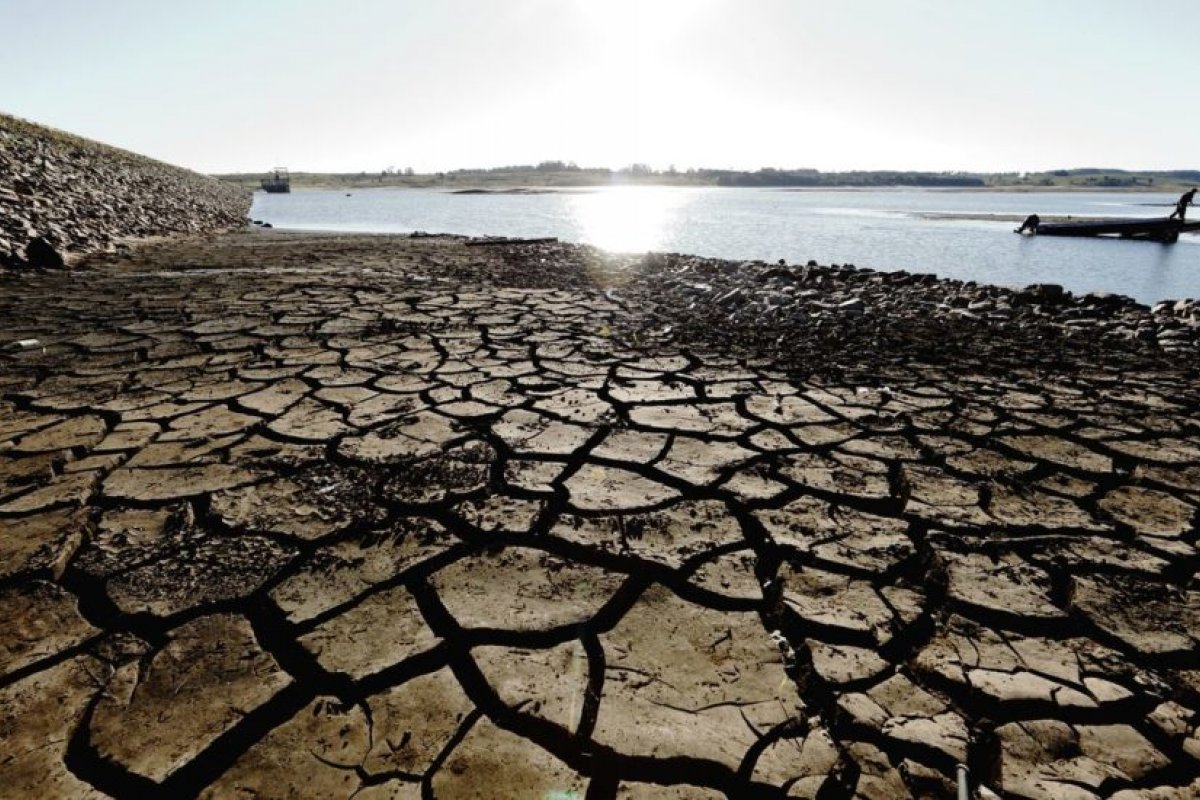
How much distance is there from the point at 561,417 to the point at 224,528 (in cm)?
124

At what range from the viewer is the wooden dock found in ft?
43.7

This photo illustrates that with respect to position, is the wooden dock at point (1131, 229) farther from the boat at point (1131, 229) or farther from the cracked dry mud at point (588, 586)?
the cracked dry mud at point (588, 586)

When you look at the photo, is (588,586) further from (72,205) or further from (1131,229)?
(1131,229)

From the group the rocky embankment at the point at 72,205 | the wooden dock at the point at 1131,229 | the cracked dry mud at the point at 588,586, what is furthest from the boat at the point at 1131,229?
the rocky embankment at the point at 72,205

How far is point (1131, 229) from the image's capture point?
526 inches

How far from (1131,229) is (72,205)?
19722 mm

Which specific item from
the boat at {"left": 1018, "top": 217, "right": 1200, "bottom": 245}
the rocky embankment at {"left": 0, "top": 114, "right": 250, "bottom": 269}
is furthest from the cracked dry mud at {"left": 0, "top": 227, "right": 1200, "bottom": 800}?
the boat at {"left": 1018, "top": 217, "right": 1200, "bottom": 245}

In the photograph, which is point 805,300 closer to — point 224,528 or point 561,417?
point 561,417

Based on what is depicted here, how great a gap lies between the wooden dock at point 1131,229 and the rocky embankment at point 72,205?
17.9 meters

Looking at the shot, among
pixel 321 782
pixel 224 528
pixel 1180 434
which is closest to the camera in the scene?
pixel 321 782

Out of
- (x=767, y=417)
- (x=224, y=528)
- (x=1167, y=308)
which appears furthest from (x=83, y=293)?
(x=1167, y=308)

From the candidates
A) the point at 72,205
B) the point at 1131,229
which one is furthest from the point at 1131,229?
the point at 72,205

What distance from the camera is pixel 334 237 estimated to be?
1066cm

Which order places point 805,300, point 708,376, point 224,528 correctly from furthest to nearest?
1. point 805,300
2. point 708,376
3. point 224,528
